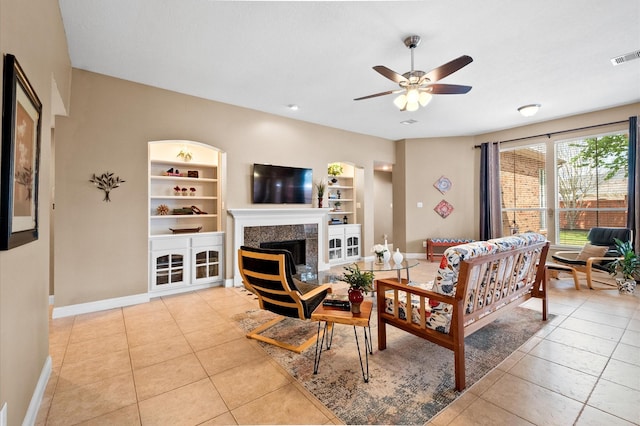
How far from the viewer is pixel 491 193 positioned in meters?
6.45

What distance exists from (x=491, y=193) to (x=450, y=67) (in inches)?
194

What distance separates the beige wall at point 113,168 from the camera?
3385 millimetres

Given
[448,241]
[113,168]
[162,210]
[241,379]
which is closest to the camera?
[241,379]

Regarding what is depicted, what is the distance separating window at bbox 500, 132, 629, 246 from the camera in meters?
5.04

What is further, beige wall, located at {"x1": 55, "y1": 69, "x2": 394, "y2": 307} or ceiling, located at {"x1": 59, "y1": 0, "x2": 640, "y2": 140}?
beige wall, located at {"x1": 55, "y1": 69, "x2": 394, "y2": 307}

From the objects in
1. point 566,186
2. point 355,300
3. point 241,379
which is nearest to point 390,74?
point 355,300

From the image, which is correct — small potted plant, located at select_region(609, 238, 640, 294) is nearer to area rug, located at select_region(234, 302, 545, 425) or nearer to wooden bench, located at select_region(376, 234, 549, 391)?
area rug, located at select_region(234, 302, 545, 425)

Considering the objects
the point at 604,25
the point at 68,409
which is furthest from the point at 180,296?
the point at 604,25

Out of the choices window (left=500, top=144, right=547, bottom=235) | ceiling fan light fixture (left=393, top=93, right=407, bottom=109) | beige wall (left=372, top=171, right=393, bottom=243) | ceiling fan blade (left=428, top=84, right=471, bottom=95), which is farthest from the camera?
beige wall (left=372, top=171, right=393, bottom=243)

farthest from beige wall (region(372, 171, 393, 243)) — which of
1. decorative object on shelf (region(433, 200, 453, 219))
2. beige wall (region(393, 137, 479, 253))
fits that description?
decorative object on shelf (region(433, 200, 453, 219))

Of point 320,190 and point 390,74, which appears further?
point 320,190

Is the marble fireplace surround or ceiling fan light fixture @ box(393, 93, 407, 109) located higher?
ceiling fan light fixture @ box(393, 93, 407, 109)

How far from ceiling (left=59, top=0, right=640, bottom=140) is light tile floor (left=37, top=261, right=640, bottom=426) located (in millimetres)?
3051

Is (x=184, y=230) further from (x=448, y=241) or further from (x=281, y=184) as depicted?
(x=448, y=241)
